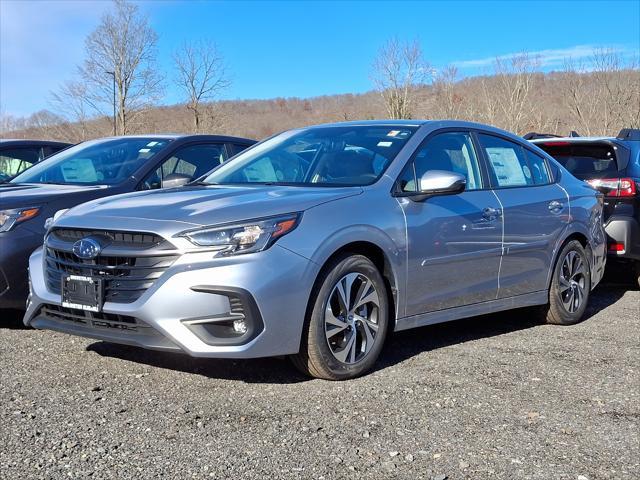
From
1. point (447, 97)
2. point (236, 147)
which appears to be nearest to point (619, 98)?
point (447, 97)

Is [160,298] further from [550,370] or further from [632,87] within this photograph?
[632,87]

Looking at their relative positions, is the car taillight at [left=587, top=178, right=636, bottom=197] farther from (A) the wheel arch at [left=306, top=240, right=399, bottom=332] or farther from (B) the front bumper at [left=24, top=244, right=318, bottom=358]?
(B) the front bumper at [left=24, top=244, right=318, bottom=358]

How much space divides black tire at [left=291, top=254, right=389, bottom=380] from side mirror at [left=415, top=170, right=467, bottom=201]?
0.66 m

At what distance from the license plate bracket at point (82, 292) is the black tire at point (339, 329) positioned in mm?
1119

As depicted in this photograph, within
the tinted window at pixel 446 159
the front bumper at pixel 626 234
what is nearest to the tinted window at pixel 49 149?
the tinted window at pixel 446 159

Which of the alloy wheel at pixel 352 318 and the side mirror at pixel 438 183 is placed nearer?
the alloy wheel at pixel 352 318

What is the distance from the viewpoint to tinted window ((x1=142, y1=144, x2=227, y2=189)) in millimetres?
6363

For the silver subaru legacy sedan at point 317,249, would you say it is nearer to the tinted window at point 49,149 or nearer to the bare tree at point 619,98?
the tinted window at point 49,149

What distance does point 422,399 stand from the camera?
13.2ft

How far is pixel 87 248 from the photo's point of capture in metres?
4.09

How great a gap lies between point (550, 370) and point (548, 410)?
2.75 ft

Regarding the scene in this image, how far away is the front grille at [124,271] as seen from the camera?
12.7ft

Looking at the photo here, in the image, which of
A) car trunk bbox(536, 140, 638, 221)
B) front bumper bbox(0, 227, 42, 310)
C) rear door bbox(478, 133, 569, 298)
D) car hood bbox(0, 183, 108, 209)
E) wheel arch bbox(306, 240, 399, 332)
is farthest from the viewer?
car trunk bbox(536, 140, 638, 221)

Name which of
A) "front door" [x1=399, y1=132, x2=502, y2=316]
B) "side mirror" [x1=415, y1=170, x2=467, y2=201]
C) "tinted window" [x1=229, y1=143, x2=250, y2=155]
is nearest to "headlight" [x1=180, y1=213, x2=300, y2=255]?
"front door" [x1=399, y1=132, x2=502, y2=316]
